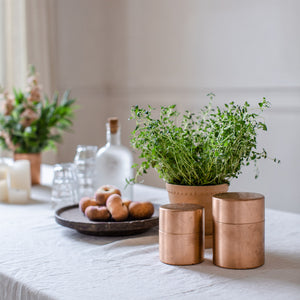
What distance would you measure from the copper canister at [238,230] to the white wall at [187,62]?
235 centimetres

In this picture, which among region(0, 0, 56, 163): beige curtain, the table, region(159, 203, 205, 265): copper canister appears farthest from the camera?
region(0, 0, 56, 163): beige curtain

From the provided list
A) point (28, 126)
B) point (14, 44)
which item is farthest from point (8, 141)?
point (14, 44)

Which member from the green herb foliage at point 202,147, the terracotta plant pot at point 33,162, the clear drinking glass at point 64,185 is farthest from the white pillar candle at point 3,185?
the green herb foliage at point 202,147

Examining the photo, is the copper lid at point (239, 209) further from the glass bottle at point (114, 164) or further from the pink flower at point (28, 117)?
the pink flower at point (28, 117)

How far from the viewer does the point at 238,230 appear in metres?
0.91

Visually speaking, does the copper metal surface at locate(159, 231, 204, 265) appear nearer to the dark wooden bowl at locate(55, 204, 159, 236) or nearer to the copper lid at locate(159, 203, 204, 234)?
the copper lid at locate(159, 203, 204, 234)

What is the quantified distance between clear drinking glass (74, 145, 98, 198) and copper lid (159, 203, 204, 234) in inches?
30.2

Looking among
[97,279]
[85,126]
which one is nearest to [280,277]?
[97,279]

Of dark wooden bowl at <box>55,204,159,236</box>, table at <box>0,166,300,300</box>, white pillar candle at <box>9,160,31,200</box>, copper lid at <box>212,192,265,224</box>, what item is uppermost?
copper lid at <box>212,192,265,224</box>

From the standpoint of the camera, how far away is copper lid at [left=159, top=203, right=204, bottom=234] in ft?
3.07

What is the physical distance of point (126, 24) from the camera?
4.26 m

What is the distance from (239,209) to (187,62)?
9.77ft

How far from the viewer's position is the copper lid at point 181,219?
0.94 meters

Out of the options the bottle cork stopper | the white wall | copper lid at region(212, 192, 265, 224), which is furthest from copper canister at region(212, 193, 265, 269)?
the white wall
